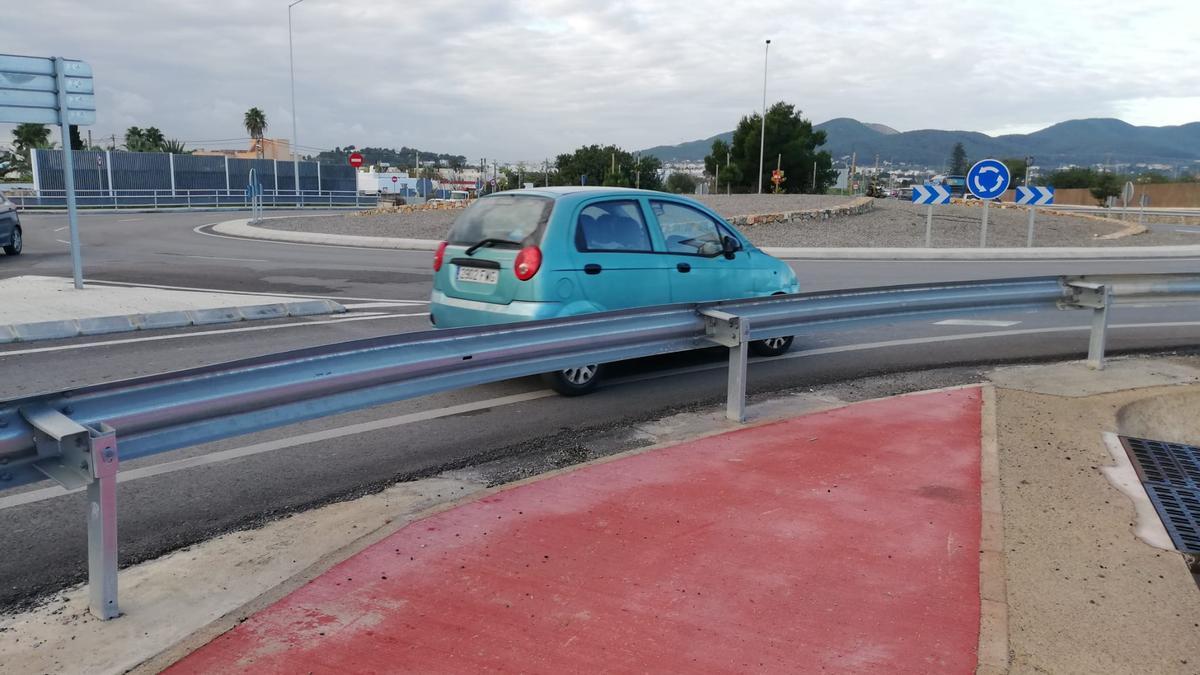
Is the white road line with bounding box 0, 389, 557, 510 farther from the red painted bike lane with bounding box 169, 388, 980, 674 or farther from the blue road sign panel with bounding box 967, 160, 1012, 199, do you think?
the blue road sign panel with bounding box 967, 160, 1012, 199

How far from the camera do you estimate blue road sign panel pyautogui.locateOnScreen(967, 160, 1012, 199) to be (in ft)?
72.8

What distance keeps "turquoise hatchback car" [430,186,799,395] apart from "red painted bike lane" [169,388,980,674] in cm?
205

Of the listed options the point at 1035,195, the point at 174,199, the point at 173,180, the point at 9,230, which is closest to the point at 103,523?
the point at 9,230

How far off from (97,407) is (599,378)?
4.81 metres

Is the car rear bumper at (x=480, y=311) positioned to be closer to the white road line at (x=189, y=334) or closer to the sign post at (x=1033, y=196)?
the white road line at (x=189, y=334)

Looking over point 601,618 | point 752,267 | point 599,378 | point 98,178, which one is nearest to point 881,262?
point 752,267

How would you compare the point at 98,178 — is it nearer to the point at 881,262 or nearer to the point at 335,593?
the point at 881,262

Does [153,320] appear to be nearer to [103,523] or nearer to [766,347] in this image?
[766,347]

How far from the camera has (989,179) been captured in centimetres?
2242

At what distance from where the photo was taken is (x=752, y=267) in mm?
Answer: 9016

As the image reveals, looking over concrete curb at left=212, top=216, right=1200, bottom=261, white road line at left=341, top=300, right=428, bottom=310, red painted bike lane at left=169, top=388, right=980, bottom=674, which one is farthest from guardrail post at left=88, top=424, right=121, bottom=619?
concrete curb at left=212, top=216, right=1200, bottom=261

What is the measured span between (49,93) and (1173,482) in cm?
1243

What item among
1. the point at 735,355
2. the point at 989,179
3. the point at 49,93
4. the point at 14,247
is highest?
the point at 49,93

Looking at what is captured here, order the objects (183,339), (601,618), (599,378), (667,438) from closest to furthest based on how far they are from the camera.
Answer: (601,618)
(667,438)
(599,378)
(183,339)
